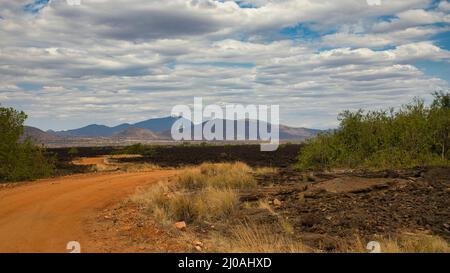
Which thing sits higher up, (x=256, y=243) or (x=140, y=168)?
(x=256, y=243)

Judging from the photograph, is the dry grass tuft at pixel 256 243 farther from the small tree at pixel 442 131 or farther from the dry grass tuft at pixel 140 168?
the dry grass tuft at pixel 140 168

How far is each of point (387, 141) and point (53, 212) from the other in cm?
1934

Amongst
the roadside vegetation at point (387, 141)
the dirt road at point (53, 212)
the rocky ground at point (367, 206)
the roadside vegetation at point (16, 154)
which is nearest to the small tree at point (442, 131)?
the roadside vegetation at point (387, 141)

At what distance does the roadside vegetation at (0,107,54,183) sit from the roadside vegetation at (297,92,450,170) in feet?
51.8

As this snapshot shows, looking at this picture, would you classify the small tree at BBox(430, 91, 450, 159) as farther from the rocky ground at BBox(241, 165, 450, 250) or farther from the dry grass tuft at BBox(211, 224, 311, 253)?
the dry grass tuft at BBox(211, 224, 311, 253)

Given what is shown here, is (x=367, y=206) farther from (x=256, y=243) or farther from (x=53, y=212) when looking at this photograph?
(x=53, y=212)

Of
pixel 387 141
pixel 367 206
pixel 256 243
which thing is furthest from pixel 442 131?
pixel 256 243

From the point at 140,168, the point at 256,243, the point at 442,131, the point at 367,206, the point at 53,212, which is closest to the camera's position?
the point at 256,243

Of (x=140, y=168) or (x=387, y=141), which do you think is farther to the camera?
(x=140, y=168)

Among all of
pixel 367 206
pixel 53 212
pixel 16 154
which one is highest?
pixel 16 154

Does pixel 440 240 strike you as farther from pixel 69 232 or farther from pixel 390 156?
pixel 390 156

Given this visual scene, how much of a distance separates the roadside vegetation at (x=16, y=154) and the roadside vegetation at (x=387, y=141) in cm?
1579

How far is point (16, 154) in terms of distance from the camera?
82.6 feet

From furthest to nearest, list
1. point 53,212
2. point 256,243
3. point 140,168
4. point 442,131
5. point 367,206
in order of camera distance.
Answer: point 140,168 → point 442,131 → point 367,206 → point 53,212 → point 256,243
